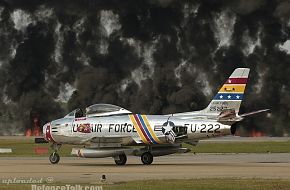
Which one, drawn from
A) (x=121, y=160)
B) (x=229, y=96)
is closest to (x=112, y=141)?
(x=121, y=160)

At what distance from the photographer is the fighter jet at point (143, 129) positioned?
46.5 metres

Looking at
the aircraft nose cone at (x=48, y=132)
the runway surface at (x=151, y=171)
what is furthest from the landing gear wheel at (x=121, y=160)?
the aircraft nose cone at (x=48, y=132)

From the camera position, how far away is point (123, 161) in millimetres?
47812

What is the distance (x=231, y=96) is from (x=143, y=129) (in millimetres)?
5497

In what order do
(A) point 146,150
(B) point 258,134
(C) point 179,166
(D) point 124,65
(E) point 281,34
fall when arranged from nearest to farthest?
(C) point 179,166
(A) point 146,150
(B) point 258,134
(E) point 281,34
(D) point 124,65

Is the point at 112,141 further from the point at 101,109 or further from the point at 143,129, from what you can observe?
the point at 101,109

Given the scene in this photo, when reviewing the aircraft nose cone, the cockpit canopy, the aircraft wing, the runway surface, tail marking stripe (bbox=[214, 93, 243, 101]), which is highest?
tail marking stripe (bbox=[214, 93, 243, 101])

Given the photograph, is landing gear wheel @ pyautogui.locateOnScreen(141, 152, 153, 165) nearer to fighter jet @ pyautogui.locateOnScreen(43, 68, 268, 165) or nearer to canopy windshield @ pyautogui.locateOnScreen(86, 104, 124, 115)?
fighter jet @ pyautogui.locateOnScreen(43, 68, 268, 165)

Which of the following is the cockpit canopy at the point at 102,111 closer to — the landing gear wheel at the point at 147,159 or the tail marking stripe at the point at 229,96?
the landing gear wheel at the point at 147,159

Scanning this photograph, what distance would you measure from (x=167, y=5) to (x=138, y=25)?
626 centimetres

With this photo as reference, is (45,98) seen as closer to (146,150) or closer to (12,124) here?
(12,124)

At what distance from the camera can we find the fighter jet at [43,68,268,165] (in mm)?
46469


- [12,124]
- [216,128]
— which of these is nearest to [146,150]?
[216,128]

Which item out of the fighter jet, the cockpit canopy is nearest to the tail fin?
the fighter jet
